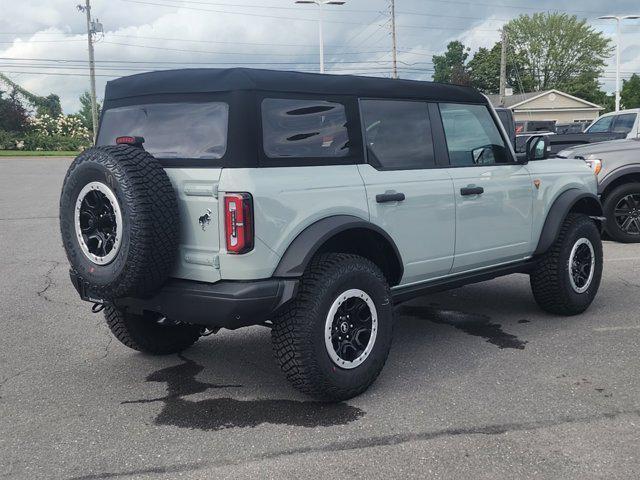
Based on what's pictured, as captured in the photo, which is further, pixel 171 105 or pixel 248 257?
pixel 171 105

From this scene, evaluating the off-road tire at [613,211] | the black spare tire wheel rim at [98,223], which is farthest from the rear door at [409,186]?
the off-road tire at [613,211]

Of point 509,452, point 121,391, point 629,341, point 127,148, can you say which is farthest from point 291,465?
point 629,341

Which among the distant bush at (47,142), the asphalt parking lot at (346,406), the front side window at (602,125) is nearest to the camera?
the asphalt parking lot at (346,406)

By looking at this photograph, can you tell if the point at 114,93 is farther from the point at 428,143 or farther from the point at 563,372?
the point at 563,372

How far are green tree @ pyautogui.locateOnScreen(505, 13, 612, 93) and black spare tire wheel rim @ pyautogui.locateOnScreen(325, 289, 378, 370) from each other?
84093 millimetres

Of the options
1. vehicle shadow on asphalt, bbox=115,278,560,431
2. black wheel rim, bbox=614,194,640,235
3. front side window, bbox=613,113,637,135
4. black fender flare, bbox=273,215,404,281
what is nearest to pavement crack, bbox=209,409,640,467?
vehicle shadow on asphalt, bbox=115,278,560,431

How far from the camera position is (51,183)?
75.0 ft

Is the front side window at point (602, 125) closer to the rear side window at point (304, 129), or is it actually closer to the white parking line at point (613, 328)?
the white parking line at point (613, 328)

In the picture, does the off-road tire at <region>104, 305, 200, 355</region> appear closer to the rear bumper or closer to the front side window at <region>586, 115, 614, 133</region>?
the rear bumper

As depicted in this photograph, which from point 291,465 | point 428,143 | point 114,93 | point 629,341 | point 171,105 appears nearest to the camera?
point 291,465

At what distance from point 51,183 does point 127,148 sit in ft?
67.9

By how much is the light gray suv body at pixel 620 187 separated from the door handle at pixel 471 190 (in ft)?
17.8

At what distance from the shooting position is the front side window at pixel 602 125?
1397 cm

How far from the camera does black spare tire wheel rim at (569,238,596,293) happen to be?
5.77m
